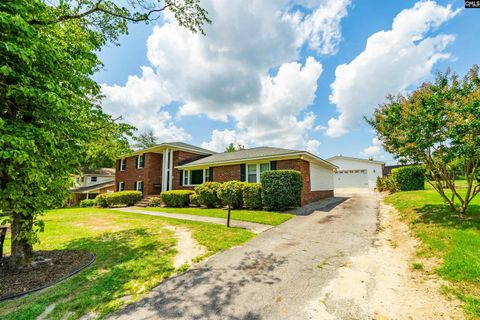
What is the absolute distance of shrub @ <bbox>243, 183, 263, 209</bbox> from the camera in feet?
36.8

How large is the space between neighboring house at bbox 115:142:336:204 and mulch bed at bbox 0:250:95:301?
9903 mm

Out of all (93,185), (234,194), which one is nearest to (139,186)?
(234,194)

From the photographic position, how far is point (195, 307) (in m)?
2.94

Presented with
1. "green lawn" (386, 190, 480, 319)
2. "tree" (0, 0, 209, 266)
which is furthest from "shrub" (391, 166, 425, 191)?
"tree" (0, 0, 209, 266)

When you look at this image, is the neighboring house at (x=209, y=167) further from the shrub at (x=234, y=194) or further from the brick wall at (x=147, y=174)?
the shrub at (x=234, y=194)

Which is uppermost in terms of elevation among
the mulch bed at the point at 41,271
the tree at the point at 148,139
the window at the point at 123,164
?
the tree at the point at 148,139

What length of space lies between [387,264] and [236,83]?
12.0m

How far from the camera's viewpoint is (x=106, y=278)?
3900 mm

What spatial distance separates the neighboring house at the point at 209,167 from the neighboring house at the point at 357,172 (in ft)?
31.5

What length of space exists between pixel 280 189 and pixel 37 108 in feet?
30.8

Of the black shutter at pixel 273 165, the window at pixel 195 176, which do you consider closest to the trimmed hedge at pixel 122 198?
the window at pixel 195 176

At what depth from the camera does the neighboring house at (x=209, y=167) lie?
41.9ft

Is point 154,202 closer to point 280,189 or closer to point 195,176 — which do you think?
point 195,176

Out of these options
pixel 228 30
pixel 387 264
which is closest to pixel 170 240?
pixel 387 264
